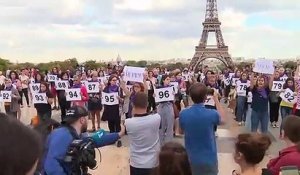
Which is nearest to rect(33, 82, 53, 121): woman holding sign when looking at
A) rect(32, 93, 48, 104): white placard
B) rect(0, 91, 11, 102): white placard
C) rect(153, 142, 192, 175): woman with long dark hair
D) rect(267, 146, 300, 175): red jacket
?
rect(32, 93, 48, 104): white placard

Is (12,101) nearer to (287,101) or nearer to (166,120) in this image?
(166,120)

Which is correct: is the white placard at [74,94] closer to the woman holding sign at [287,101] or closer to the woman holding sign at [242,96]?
the woman holding sign at [242,96]

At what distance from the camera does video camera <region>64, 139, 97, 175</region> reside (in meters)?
4.21

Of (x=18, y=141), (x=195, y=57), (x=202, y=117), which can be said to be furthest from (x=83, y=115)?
(x=195, y=57)

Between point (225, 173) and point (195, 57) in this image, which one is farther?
point (195, 57)

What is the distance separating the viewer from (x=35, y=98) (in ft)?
43.7

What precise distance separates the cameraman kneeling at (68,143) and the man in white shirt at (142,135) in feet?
2.76

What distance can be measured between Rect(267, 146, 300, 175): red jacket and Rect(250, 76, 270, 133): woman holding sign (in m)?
8.83

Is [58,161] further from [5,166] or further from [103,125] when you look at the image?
[103,125]

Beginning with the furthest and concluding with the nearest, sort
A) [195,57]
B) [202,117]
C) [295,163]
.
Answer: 1. [195,57]
2. [202,117]
3. [295,163]

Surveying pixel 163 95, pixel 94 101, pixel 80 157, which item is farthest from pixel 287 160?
pixel 94 101

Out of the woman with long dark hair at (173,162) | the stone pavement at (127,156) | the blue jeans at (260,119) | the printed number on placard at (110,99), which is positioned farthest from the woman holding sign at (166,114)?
the woman with long dark hair at (173,162)

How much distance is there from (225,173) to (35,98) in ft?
18.5

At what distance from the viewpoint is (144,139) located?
5895 millimetres
